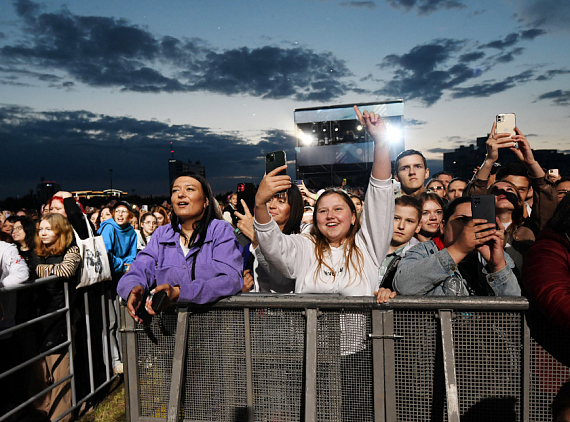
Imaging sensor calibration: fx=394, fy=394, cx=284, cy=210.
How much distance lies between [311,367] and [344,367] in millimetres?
205

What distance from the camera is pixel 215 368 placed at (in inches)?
93.7

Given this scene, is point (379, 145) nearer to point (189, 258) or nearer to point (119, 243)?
point (189, 258)

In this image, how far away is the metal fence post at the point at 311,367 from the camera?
213 centimetres

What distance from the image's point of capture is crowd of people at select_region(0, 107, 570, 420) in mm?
2195

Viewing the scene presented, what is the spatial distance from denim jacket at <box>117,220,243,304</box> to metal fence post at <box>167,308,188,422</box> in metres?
0.17

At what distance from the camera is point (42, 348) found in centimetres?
364

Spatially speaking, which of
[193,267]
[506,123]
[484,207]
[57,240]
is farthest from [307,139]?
[484,207]

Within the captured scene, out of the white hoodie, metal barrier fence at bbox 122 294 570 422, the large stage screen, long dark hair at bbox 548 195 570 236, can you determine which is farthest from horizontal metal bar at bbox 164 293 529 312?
the large stage screen

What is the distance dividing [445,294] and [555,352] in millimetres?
597

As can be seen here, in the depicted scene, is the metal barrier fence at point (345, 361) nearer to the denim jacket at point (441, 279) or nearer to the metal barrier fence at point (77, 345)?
the denim jacket at point (441, 279)

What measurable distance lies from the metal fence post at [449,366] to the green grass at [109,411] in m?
3.31

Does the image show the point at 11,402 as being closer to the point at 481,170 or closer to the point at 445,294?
the point at 445,294

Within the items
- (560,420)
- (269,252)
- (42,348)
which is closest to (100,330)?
(42,348)

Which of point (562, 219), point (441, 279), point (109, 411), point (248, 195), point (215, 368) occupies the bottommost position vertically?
→ point (109, 411)
